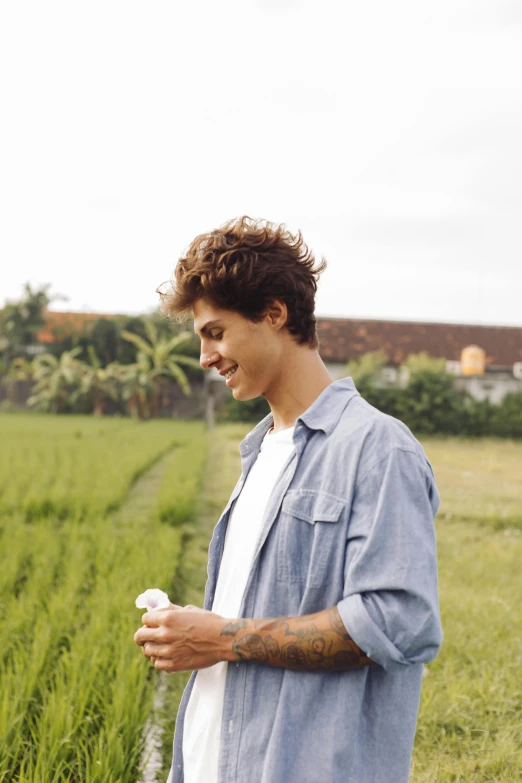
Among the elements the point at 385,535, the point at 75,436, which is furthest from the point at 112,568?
the point at 75,436

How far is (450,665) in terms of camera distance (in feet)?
12.7

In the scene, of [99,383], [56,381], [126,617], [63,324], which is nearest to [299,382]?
[126,617]

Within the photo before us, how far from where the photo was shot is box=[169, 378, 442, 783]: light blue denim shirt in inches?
46.3

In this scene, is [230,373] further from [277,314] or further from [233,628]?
[233,628]

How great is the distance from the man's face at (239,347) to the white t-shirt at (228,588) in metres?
0.11

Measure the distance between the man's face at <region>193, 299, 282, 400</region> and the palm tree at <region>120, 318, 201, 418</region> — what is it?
21.6m

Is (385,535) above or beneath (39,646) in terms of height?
above

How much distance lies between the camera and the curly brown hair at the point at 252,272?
139 cm

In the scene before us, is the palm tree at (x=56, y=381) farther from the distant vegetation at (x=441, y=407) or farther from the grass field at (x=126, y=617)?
the grass field at (x=126, y=617)

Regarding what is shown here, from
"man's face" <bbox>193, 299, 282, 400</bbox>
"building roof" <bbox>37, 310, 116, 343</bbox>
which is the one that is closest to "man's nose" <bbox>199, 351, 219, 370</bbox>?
"man's face" <bbox>193, 299, 282, 400</bbox>

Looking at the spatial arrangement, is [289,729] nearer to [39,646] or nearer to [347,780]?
[347,780]

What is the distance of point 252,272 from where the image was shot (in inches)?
54.7

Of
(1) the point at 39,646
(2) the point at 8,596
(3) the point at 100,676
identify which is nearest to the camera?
(3) the point at 100,676

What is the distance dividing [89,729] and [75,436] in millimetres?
13288
